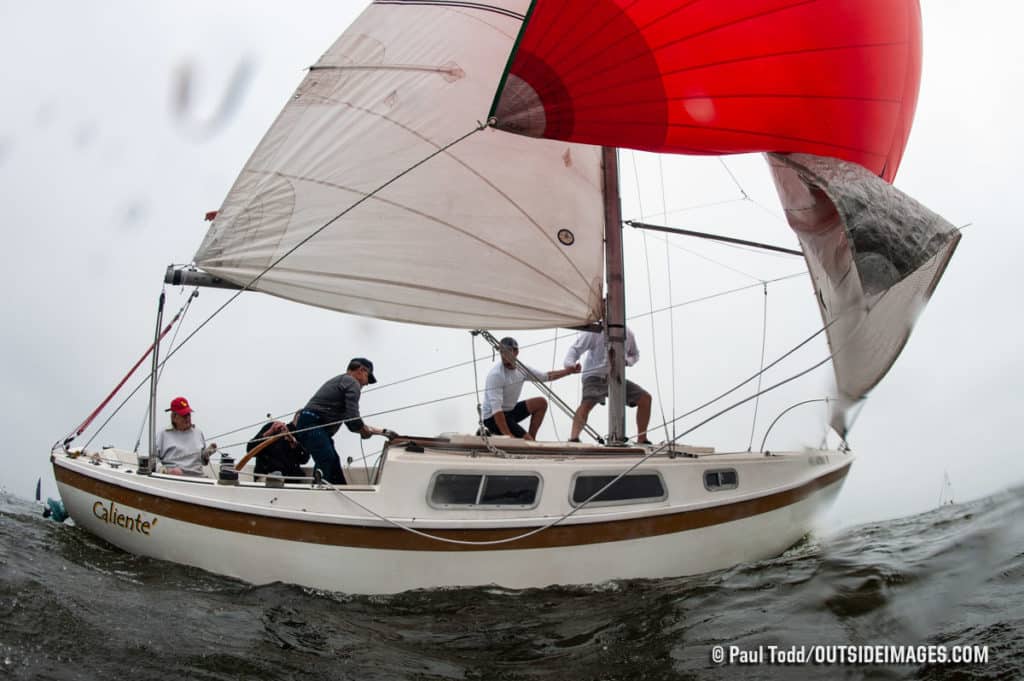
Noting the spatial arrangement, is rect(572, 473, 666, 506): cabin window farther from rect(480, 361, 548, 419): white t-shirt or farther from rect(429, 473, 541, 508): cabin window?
rect(480, 361, 548, 419): white t-shirt

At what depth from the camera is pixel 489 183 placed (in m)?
7.88

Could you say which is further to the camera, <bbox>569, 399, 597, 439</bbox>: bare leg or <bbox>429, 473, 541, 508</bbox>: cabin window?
<bbox>569, 399, 597, 439</bbox>: bare leg

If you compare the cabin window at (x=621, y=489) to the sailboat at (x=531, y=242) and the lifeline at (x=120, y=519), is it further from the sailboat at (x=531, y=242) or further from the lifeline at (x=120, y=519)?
the lifeline at (x=120, y=519)

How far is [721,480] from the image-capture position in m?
6.87

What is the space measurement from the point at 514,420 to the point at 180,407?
363 centimetres

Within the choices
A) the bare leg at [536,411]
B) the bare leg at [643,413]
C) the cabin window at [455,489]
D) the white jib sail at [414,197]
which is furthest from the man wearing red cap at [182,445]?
the bare leg at [643,413]

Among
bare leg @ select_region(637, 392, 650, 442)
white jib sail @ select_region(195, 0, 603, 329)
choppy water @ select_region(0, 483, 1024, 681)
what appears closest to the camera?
choppy water @ select_region(0, 483, 1024, 681)

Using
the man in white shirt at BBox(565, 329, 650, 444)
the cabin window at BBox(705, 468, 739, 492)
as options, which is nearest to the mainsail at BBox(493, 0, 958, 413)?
the cabin window at BBox(705, 468, 739, 492)

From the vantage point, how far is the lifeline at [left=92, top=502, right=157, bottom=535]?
248 inches

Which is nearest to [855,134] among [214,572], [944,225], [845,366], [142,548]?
[944,225]

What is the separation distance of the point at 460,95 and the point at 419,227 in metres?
1.44

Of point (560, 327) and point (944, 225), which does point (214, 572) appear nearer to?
point (560, 327)

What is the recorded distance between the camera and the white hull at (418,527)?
589 cm

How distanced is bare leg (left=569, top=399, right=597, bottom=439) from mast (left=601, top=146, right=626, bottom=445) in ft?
1.19
